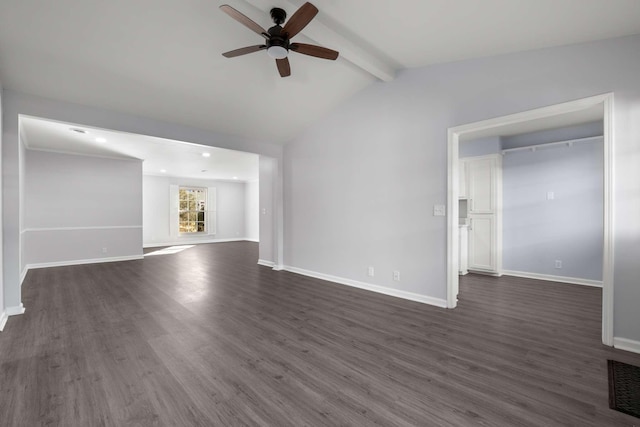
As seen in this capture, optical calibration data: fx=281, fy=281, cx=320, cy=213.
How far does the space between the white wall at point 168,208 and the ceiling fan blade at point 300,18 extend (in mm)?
9344

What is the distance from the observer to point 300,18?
7.64 ft

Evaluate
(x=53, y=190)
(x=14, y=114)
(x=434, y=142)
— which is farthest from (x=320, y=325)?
(x=53, y=190)

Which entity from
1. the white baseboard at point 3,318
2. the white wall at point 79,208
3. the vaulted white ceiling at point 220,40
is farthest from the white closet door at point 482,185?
the white wall at point 79,208

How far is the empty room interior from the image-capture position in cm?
194

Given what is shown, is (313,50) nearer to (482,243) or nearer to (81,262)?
(482,243)

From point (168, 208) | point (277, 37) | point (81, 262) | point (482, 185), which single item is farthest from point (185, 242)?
point (482, 185)

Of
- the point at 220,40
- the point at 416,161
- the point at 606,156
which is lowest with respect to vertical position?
the point at 606,156

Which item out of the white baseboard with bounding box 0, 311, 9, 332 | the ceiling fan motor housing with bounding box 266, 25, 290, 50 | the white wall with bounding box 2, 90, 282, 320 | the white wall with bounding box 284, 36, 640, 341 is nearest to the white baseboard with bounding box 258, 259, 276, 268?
the white wall with bounding box 284, 36, 640, 341

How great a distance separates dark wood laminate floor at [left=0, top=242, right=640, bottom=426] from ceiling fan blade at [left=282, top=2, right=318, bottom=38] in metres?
2.80

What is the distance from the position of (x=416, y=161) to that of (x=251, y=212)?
9.43 meters

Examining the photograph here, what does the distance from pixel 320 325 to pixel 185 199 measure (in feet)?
31.4

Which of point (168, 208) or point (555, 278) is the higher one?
point (168, 208)

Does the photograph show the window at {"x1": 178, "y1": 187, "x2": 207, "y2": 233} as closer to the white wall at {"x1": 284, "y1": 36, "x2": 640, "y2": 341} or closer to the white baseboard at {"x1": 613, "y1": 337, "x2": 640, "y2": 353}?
the white wall at {"x1": 284, "y1": 36, "x2": 640, "y2": 341}

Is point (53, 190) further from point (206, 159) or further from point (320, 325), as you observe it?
point (320, 325)
